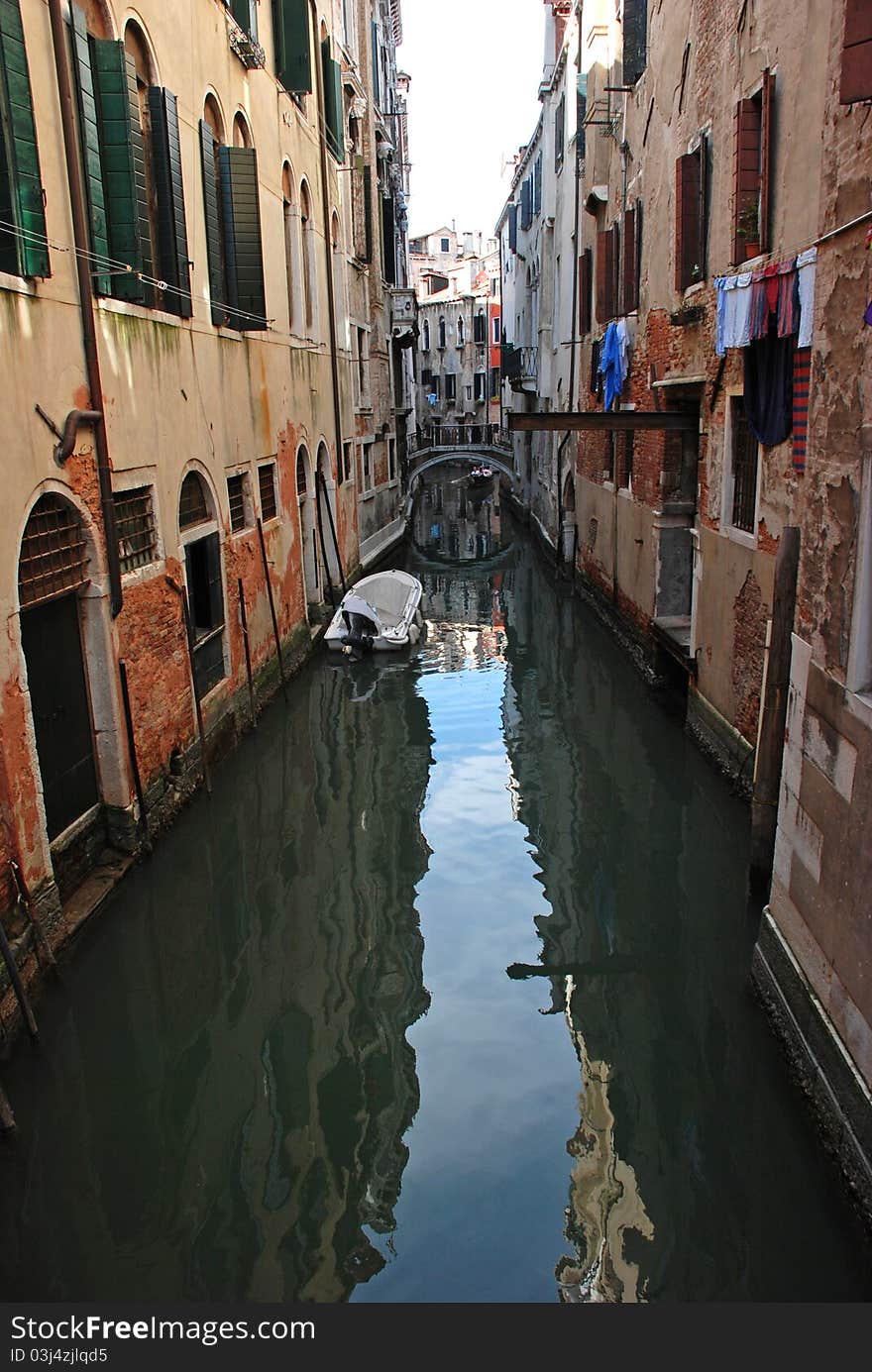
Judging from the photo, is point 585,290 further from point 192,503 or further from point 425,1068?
point 425,1068

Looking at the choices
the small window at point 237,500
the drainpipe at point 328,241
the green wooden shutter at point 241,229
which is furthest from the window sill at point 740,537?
the drainpipe at point 328,241

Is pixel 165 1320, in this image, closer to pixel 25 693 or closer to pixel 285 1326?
pixel 285 1326

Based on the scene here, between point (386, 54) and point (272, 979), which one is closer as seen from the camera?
point (272, 979)

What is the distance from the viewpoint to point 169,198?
27.3 ft

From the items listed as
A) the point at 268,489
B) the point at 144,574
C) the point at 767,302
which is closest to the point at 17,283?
the point at 144,574

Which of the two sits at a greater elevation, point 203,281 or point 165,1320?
point 203,281

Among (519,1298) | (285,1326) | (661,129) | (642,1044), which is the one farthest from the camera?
(661,129)

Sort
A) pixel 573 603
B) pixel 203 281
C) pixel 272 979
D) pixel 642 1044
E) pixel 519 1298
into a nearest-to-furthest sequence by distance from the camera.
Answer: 1. pixel 519 1298
2. pixel 642 1044
3. pixel 272 979
4. pixel 203 281
5. pixel 573 603

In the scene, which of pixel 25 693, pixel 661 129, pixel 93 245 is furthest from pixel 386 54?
pixel 25 693

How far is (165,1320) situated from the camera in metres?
4.01

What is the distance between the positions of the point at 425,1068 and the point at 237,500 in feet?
23.5

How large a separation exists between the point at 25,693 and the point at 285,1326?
353 cm

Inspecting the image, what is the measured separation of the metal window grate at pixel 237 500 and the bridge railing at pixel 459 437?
23.9 m

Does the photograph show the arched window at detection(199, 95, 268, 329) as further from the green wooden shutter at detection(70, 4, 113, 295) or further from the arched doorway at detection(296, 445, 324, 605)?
the arched doorway at detection(296, 445, 324, 605)
